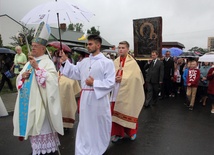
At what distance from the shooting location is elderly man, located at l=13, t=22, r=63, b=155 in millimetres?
3516

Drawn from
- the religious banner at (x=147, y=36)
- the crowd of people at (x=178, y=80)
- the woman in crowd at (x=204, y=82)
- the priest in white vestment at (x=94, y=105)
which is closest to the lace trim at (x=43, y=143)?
the priest in white vestment at (x=94, y=105)

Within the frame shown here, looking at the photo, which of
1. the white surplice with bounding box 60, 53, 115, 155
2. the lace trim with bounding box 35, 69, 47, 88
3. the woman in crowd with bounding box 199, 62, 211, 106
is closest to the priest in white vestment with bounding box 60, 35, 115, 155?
the white surplice with bounding box 60, 53, 115, 155

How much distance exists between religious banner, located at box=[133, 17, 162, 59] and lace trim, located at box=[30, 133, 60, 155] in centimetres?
624

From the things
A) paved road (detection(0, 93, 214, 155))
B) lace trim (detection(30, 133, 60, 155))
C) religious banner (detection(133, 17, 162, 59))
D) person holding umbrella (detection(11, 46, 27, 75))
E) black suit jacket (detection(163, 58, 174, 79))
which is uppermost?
religious banner (detection(133, 17, 162, 59))

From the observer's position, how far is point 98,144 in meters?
3.73

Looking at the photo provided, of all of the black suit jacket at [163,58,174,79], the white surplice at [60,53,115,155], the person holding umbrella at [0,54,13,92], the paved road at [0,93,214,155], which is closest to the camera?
the white surplice at [60,53,115,155]

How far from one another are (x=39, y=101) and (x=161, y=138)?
109 inches

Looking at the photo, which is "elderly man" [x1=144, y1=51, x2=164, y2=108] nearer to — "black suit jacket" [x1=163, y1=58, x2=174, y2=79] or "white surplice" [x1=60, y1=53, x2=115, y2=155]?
"black suit jacket" [x1=163, y1=58, x2=174, y2=79]

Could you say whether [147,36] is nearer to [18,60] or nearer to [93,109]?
[18,60]

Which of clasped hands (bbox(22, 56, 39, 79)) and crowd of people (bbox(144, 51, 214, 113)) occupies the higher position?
clasped hands (bbox(22, 56, 39, 79))

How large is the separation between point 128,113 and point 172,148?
104cm

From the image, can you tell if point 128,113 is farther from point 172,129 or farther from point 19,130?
point 19,130

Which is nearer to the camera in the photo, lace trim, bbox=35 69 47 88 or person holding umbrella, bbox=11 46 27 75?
lace trim, bbox=35 69 47 88

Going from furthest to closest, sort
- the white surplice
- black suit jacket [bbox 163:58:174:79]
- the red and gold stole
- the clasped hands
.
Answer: black suit jacket [bbox 163:58:174:79] → the red and gold stole → the white surplice → the clasped hands
